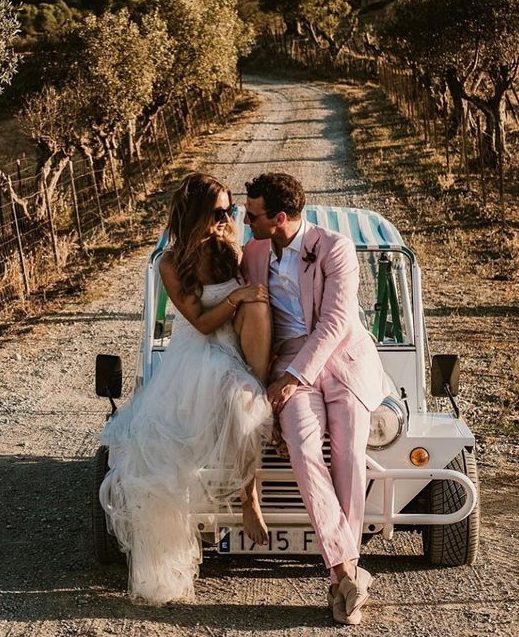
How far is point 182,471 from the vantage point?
5344 millimetres

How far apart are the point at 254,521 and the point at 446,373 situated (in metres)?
1.65

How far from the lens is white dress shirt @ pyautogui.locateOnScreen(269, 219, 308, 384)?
18.8ft

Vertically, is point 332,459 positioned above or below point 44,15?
above

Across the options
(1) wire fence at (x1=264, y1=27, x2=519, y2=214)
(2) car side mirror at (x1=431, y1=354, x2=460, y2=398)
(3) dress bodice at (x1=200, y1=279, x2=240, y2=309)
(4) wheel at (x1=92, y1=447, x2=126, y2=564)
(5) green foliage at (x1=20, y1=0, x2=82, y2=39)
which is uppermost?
(3) dress bodice at (x1=200, y1=279, x2=240, y2=309)

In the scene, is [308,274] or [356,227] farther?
[356,227]

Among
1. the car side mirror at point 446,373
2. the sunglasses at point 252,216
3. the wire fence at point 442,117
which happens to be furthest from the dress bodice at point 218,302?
the wire fence at point 442,117

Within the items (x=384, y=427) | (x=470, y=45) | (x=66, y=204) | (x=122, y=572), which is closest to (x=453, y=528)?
(x=384, y=427)

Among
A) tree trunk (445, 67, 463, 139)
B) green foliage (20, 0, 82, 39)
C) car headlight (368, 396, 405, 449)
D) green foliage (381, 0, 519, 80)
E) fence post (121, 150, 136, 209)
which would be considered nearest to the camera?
car headlight (368, 396, 405, 449)

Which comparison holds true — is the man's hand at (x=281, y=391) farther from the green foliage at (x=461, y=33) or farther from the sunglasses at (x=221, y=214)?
the green foliage at (x=461, y=33)

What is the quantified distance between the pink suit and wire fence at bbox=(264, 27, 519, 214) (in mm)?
14728

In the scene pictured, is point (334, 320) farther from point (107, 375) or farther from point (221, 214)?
point (107, 375)

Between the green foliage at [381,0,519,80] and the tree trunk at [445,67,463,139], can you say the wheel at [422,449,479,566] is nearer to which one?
the green foliage at [381,0,519,80]

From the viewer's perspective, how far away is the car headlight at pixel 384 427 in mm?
5730

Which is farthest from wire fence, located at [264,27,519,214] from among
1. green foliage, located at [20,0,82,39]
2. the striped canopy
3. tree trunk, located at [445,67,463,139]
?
green foliage, located at [20,0,82,39]
